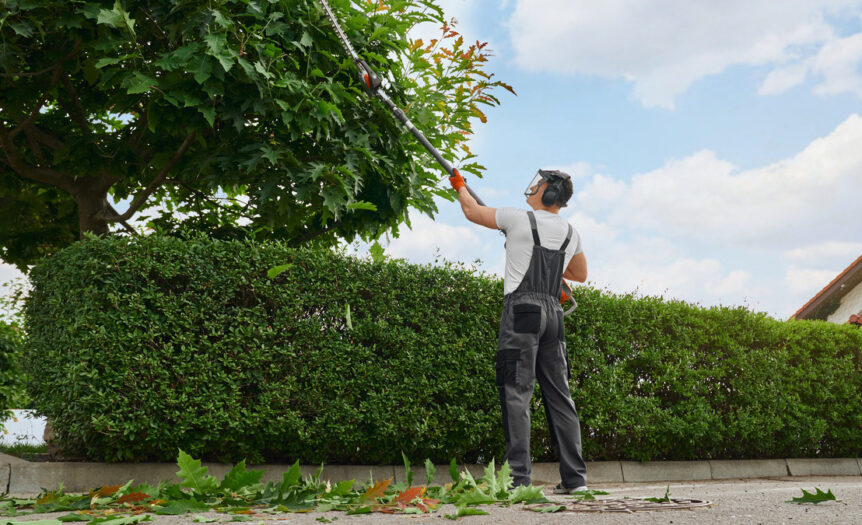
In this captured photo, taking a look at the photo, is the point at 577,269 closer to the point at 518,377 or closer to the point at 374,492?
the point at 518,377

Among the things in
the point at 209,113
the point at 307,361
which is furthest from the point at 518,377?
the point at 209,113

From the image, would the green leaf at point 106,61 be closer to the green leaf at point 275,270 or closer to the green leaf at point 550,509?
the green leaf at point 275,270

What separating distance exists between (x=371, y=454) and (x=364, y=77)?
3.52m

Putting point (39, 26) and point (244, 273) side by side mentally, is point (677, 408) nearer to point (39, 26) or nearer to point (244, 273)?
point (244, 273)

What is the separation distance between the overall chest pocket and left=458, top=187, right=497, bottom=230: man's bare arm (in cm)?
70

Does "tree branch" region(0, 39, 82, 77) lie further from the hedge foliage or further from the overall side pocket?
the overall side pocket

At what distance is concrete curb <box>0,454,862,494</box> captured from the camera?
5.48 m

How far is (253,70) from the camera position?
17.9 ft

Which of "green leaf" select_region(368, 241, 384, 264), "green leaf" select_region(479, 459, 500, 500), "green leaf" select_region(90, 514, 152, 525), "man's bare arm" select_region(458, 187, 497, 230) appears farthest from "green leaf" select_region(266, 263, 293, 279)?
"green leaf" select_region(479, 459, 500, 500)

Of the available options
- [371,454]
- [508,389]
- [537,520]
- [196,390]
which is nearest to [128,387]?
[196,390]

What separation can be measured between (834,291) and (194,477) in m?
18.2

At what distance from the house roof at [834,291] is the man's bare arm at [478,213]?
1464 cm

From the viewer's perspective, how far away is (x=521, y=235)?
4984mm

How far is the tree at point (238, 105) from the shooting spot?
5531 millimetres
